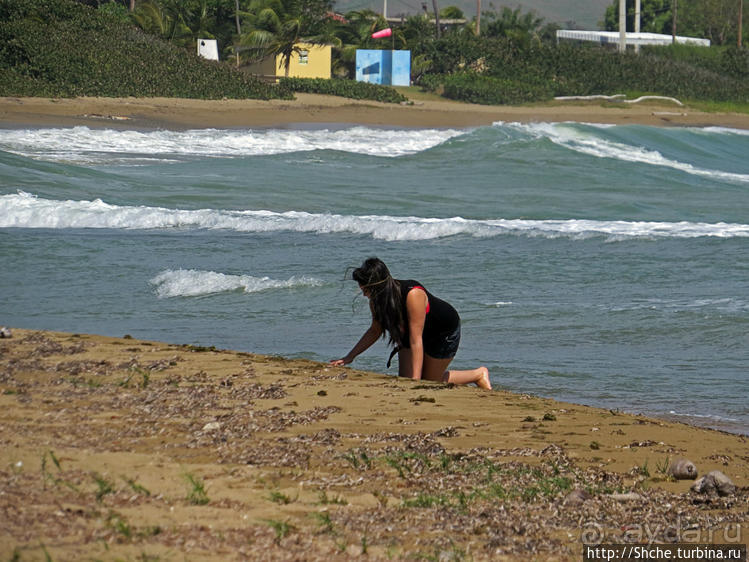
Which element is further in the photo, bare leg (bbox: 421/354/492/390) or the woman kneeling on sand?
bare leg (bbox: 421/354/492/390)

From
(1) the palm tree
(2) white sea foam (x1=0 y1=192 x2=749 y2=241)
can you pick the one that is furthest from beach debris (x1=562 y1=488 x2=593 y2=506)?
Result: (1) the palm tree

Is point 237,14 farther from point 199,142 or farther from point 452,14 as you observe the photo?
point 452,14

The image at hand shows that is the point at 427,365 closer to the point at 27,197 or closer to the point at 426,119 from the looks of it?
the point at 27,197

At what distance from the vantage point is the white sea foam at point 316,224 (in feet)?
51.4

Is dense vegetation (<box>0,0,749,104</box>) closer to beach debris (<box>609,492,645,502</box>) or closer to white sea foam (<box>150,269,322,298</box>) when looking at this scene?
white sea foam (<box>150,269,322,298</box>)

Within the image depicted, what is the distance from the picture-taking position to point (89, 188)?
20.1 m

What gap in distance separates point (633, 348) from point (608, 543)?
4973 mm

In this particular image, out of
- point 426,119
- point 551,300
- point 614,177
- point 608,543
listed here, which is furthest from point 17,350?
point 426,119

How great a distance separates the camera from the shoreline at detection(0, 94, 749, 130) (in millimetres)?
35875

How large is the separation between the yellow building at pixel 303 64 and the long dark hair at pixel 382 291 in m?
46.2

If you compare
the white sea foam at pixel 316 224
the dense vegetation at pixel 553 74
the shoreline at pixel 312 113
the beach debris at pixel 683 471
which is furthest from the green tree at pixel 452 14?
the beach debris at pixel 683 471

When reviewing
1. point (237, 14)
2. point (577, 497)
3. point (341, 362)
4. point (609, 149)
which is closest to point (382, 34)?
point (237, 14)

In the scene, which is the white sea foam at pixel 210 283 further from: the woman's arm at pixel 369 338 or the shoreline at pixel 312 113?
the shoreline at pixel 312 113

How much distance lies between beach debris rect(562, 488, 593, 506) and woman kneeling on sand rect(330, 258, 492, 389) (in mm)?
2094
